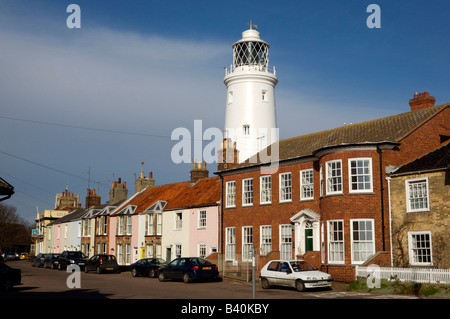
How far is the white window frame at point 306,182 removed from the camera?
33625mm

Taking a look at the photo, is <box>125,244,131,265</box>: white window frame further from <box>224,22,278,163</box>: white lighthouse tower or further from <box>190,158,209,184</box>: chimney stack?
<box>224,22,278,163</box>: white lighthouse tower

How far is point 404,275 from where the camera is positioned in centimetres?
2569

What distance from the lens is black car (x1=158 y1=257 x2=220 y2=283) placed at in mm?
31156

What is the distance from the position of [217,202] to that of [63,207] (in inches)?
2257

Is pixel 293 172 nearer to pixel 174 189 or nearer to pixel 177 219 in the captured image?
pixel 177 219

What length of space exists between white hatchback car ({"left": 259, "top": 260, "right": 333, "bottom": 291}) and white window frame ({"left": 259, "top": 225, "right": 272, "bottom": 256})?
8014 mm

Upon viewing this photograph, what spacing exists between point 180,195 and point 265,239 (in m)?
13.8

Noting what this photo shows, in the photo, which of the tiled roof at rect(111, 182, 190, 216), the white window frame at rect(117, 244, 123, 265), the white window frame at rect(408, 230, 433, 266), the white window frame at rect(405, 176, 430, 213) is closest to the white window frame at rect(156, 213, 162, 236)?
the tiled roof at rect(111, 182, 190, 216)

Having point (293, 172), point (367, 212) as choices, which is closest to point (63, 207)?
point (293, 172)

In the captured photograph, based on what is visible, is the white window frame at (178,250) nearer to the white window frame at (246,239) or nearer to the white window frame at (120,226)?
the white window frame at (246,239)

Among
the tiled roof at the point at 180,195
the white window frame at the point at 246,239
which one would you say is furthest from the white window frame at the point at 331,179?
the tiled roof at the point at 180,195

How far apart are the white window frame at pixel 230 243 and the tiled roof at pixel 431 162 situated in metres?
14.4

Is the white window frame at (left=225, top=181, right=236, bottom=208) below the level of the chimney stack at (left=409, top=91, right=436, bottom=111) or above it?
below

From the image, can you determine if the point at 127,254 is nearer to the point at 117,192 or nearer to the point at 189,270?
the point at 117,192
